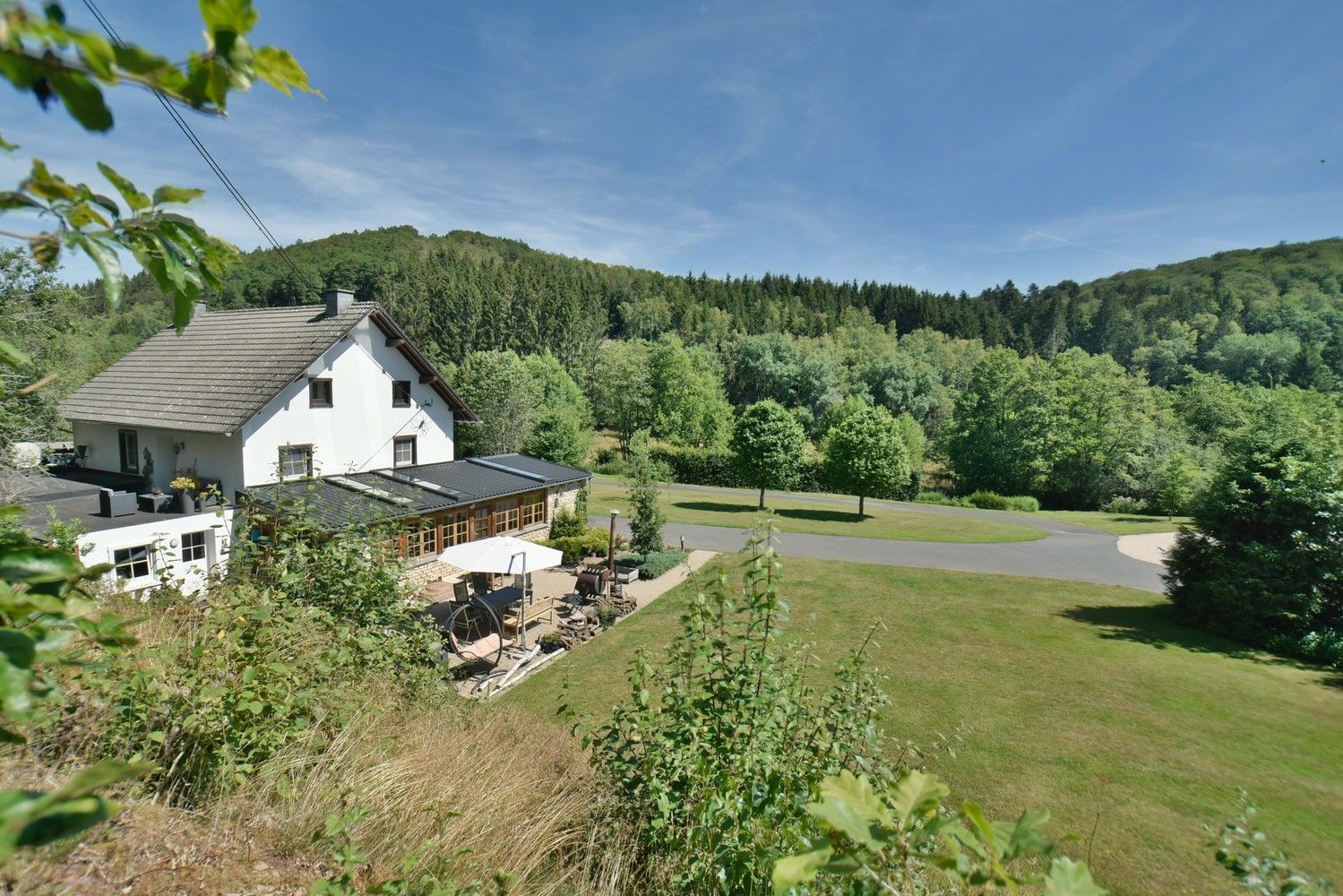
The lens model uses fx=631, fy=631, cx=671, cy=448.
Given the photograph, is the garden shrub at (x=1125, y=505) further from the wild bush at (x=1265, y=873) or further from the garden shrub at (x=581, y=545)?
the wild bush at (x=1265, y=873)

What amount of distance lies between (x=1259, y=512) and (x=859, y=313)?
104 meters

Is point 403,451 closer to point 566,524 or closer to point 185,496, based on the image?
point 566,524

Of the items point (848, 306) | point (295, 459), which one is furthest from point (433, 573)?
point (848, 306)

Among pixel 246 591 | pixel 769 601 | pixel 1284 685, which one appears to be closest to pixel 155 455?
pixel 246 591

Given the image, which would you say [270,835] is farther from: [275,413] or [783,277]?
[783,277]

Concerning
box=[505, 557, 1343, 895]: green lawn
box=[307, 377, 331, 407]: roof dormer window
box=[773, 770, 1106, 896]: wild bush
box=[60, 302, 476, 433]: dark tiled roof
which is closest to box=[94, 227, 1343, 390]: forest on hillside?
box=[60, 302, 476, 433]: dark tiled roof

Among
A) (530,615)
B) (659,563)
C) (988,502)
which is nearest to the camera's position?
(530,615)

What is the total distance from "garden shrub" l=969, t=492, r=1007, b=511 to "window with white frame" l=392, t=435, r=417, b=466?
35163 mm

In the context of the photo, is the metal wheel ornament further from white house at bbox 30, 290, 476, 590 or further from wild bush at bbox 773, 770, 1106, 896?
wild bush at bbox 773, 770, 1106, 896

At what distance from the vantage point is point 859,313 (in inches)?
4459

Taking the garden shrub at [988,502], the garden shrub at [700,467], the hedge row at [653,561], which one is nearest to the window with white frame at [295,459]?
the hedge row at [653,561]

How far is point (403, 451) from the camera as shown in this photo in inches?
823

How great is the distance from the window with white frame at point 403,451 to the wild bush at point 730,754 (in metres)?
18.2

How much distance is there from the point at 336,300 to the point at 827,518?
2431cm
